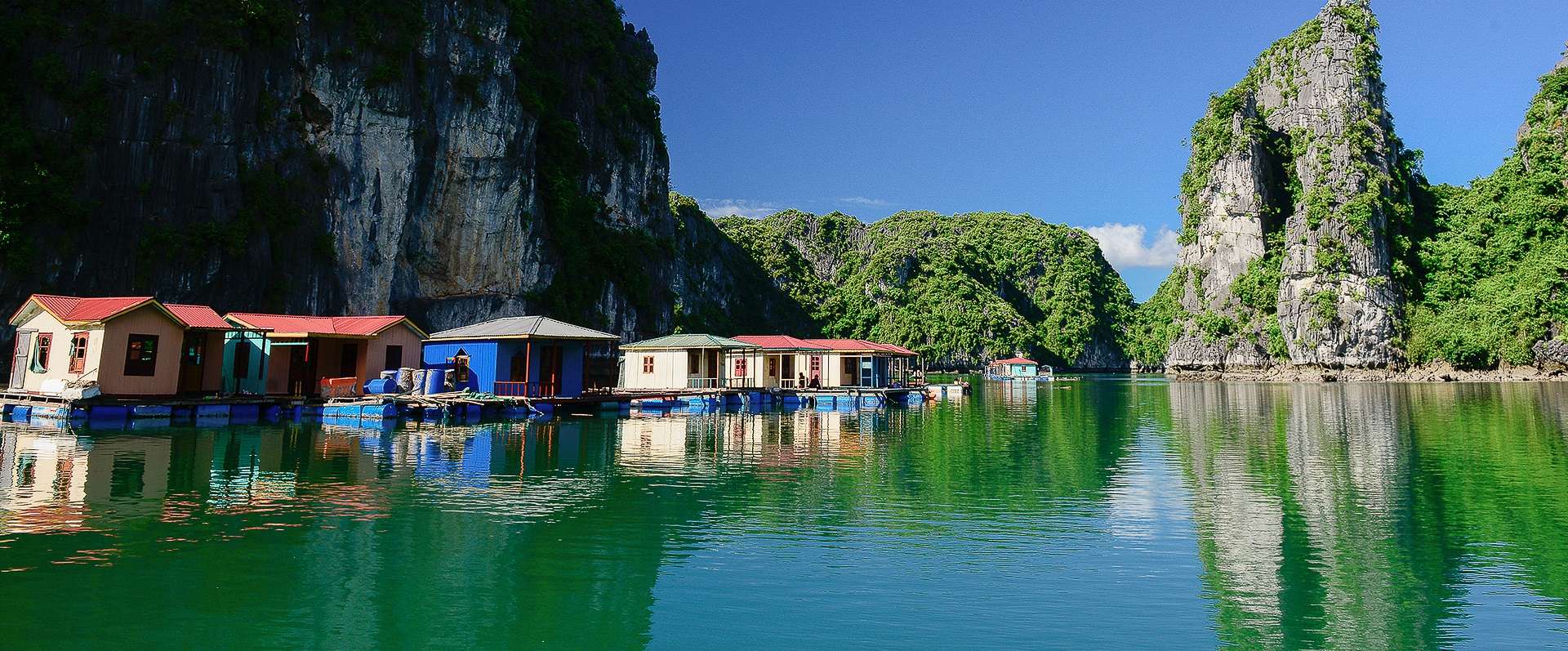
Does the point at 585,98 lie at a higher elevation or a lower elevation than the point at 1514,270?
higher

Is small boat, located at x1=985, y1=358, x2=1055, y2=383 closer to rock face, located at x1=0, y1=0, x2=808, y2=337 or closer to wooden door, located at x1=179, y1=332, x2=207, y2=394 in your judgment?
rock face, located at x1=0, y1=0, x2=808, y2=337

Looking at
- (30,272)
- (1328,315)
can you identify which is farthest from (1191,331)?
(30,272)

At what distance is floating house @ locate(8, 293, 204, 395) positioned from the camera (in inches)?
1176

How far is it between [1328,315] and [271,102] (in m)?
108

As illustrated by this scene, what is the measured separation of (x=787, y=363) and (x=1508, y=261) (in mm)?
86538

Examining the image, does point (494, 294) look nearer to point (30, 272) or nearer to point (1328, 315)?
point (30, 272)

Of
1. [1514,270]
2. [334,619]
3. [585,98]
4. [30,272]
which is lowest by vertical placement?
[334,619]

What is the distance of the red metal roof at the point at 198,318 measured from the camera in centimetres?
3316

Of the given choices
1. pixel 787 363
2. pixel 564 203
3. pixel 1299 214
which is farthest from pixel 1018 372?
pixel 564 203

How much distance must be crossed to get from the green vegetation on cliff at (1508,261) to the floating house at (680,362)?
80.4 meters

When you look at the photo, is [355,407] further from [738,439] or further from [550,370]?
[738,439]

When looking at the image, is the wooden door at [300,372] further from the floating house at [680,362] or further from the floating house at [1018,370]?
the floating house at [1018,370]

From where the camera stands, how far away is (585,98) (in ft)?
262

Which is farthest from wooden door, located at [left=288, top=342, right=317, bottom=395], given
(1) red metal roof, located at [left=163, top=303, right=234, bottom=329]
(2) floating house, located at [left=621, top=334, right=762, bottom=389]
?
(2) floating house, located at [left=621, top=334, right=762, bottom=389]
